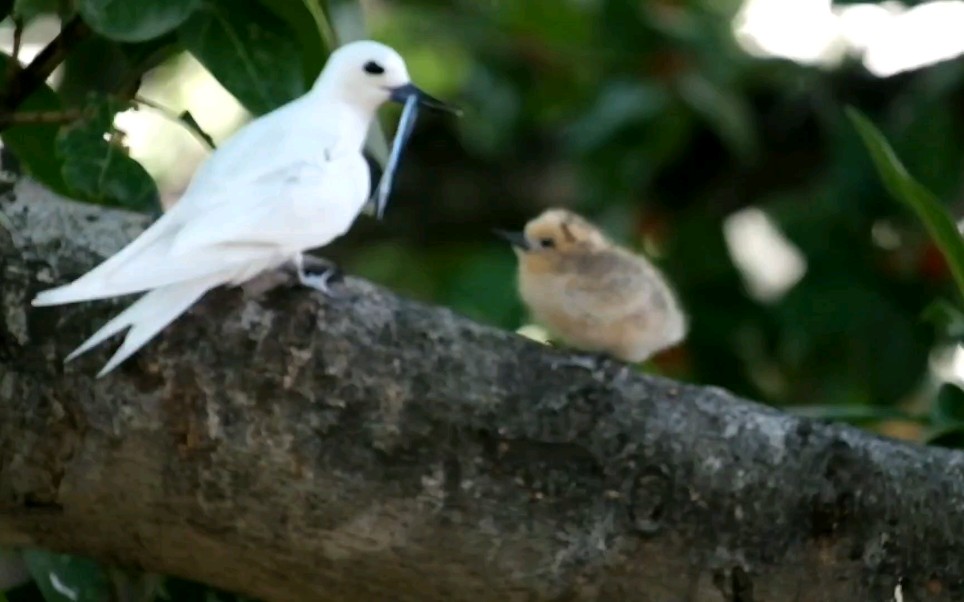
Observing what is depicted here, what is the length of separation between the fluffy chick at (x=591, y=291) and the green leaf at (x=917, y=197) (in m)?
0.23

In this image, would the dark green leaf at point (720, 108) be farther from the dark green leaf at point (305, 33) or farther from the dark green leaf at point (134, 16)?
the dark green leaf at point (134, 16)

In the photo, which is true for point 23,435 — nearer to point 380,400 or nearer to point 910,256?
point 380,400

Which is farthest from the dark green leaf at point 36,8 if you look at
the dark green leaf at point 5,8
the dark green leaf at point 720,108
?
the dark green leaf at point 720,108

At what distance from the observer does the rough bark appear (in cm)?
105

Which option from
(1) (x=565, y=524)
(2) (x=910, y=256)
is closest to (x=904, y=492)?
(1) (x=565, y=524)

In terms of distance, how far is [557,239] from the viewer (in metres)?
1.52

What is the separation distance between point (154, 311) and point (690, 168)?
1.90m

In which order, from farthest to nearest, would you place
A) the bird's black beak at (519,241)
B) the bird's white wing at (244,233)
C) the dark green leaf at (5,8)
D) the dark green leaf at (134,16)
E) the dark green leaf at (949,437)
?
the bird's black beak at (519,241) < the dark green leaf at (949,437) < the dark green leaf at (5,8) < the dark green leaf at (134,16) < the bird's white wing at (244,233)

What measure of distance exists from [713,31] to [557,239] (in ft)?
3.69

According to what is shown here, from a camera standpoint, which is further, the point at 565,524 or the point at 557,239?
the point at 557,239

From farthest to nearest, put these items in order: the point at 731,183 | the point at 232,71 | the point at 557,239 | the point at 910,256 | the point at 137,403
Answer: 1. the point at 731,183
2. the point at 910,256
3. the point at 557,239
4. the point at 232,71
5. the point at 137,403

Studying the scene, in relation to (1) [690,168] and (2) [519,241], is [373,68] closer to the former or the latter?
(2) [519,241]

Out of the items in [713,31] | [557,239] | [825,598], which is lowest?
[713,31]

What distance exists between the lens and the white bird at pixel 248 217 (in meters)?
0.96
